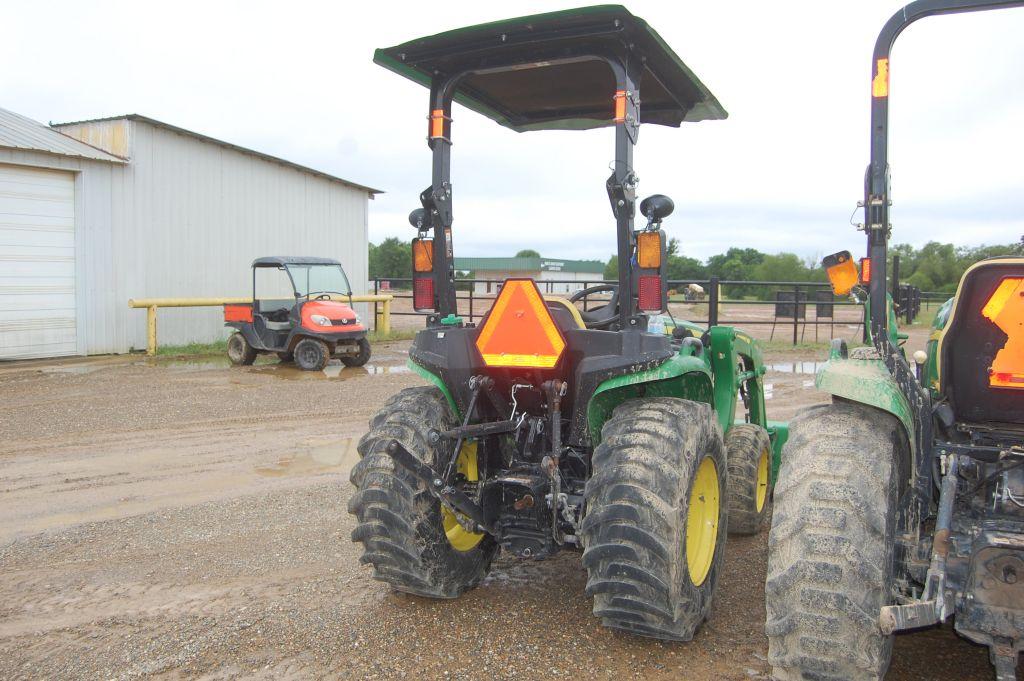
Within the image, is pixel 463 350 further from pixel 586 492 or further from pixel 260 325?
pixel 260 325

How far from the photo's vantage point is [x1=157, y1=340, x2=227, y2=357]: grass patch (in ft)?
49.5

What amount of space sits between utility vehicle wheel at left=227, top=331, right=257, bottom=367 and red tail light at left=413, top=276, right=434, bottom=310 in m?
9.94

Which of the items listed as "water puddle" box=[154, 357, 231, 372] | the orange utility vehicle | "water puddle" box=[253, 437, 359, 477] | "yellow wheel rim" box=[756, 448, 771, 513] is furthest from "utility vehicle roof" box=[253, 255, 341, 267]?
"yellow wheel rim" box=[756, 448, 771, 513]

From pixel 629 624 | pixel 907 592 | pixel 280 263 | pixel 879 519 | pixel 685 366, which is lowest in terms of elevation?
pixel 629 624

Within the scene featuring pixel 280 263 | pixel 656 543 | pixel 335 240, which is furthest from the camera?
pixel 335 240

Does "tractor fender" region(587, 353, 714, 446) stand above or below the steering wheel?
below

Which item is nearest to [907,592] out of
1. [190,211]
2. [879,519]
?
[879,519]

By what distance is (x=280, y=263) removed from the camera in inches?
518

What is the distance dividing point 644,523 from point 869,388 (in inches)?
39.1

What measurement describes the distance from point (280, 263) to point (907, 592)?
1162 centimetres

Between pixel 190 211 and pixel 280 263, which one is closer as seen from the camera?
pixel 280 263

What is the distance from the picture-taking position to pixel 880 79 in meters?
3.16

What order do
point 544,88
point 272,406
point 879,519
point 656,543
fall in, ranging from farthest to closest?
1. point 272,406
2. point 544,88
3. point 656,543
4. point 879,519

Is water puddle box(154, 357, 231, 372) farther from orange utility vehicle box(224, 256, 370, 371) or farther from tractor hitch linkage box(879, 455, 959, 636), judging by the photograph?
tractor hitch linkage box(879, 455, 959, 636)
